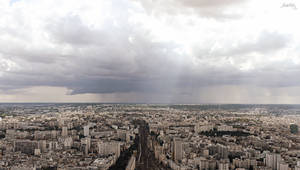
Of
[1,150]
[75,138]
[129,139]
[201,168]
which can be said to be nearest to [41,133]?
[75,138]

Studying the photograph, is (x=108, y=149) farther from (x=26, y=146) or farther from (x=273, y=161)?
(x=273, y=161)

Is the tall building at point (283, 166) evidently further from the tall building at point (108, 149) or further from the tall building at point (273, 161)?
the tall building at point (108, 149)

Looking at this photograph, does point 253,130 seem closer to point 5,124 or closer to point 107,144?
point 107,144

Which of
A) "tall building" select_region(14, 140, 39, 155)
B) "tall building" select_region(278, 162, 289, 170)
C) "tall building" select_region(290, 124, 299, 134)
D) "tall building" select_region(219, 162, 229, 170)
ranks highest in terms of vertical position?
"tall building" select_region(290, 124, 299, 134)

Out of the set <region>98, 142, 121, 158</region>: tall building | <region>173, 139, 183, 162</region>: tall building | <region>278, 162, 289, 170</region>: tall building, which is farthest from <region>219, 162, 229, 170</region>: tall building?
<region>98, 142, 121, 158</region>: tall building

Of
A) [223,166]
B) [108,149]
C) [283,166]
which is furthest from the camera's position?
[108,149]

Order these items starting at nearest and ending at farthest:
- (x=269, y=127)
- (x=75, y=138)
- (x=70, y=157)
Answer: (x=70, y=157)
(x=75, y=138)
(x=269, y=127)

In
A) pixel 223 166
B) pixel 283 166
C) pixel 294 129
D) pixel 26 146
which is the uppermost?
pixel 294 129

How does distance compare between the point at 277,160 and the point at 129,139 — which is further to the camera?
the point at 129,139

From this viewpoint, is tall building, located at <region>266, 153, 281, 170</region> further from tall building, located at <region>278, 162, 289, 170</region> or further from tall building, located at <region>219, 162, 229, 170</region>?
tall building, located at <region>219, 162, 229, 170</region>

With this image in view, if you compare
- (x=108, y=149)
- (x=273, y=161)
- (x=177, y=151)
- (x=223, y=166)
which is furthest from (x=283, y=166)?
(x=108, y=149)

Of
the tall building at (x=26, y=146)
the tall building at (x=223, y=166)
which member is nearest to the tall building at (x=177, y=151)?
the tall building at (x=223, y=166)
